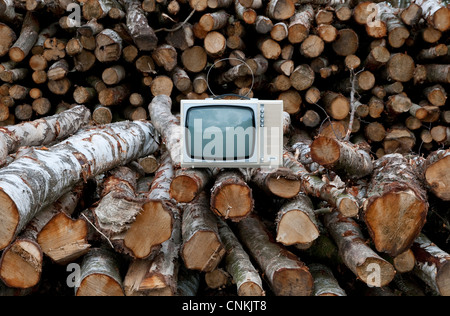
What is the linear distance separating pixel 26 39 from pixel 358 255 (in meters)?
3.84

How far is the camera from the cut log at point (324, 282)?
2221 mm

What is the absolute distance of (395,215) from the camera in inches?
85.3

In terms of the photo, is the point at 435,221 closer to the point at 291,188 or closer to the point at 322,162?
the point at 322,162

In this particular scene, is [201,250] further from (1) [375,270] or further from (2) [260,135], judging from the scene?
(1) [375,270]

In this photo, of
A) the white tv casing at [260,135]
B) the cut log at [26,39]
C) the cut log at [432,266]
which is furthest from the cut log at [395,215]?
the cut log at [26,39]

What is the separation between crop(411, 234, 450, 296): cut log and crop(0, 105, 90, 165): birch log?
2587 mm

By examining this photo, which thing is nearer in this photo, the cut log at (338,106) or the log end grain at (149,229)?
the log end grain at (149,229)

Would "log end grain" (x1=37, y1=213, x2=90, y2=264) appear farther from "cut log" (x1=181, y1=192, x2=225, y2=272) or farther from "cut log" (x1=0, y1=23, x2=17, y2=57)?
"cut log" (x1=0, y1=23, x2=17, y2=57)

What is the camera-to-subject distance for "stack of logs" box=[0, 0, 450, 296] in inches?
83.9

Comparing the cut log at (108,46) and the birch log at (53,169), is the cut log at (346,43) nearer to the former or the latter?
the cut log at (108,46)

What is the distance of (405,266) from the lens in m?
2.42

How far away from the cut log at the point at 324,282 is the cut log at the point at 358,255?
132 millimetres

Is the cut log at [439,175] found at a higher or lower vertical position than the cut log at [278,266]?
higher

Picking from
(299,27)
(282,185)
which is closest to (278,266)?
(282,185)
